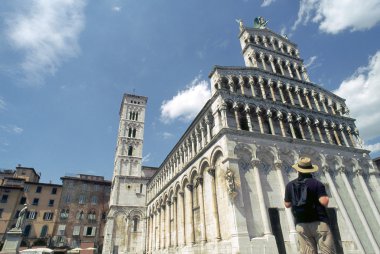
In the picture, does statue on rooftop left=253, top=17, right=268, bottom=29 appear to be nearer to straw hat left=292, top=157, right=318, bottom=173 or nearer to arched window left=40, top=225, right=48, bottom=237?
straw hat left=292, top=157, right=318, bottom=173

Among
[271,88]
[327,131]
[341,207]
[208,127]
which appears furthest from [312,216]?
[327,131]

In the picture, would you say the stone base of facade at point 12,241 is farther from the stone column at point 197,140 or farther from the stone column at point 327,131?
the stone column at point 327,131

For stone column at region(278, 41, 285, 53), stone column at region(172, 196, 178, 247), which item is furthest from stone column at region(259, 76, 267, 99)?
stone column at region(172, 196, 178, 247)

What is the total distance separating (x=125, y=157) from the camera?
44281 mm

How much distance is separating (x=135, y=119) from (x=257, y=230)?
38.6 metres

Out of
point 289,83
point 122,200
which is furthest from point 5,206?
point 289,83

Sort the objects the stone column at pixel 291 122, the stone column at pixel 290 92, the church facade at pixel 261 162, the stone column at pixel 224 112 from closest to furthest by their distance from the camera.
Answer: the church facade at pixel 261 162
the stone column at pixel 224 112
the stone column at pixel 291 122
the stone column at pixel 290 92

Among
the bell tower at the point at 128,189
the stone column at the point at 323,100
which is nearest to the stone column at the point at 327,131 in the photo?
the stone column at the point at 323,100

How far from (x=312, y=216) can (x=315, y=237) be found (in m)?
0.45

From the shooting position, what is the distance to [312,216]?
4449 millimetres

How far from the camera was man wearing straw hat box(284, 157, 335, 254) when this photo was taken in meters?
4.40

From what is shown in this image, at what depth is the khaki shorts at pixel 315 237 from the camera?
4387mm

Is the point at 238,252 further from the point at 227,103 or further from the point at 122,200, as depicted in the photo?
the point at 122,200

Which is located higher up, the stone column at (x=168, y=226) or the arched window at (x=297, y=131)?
the arched window at (x=297, y=131)
